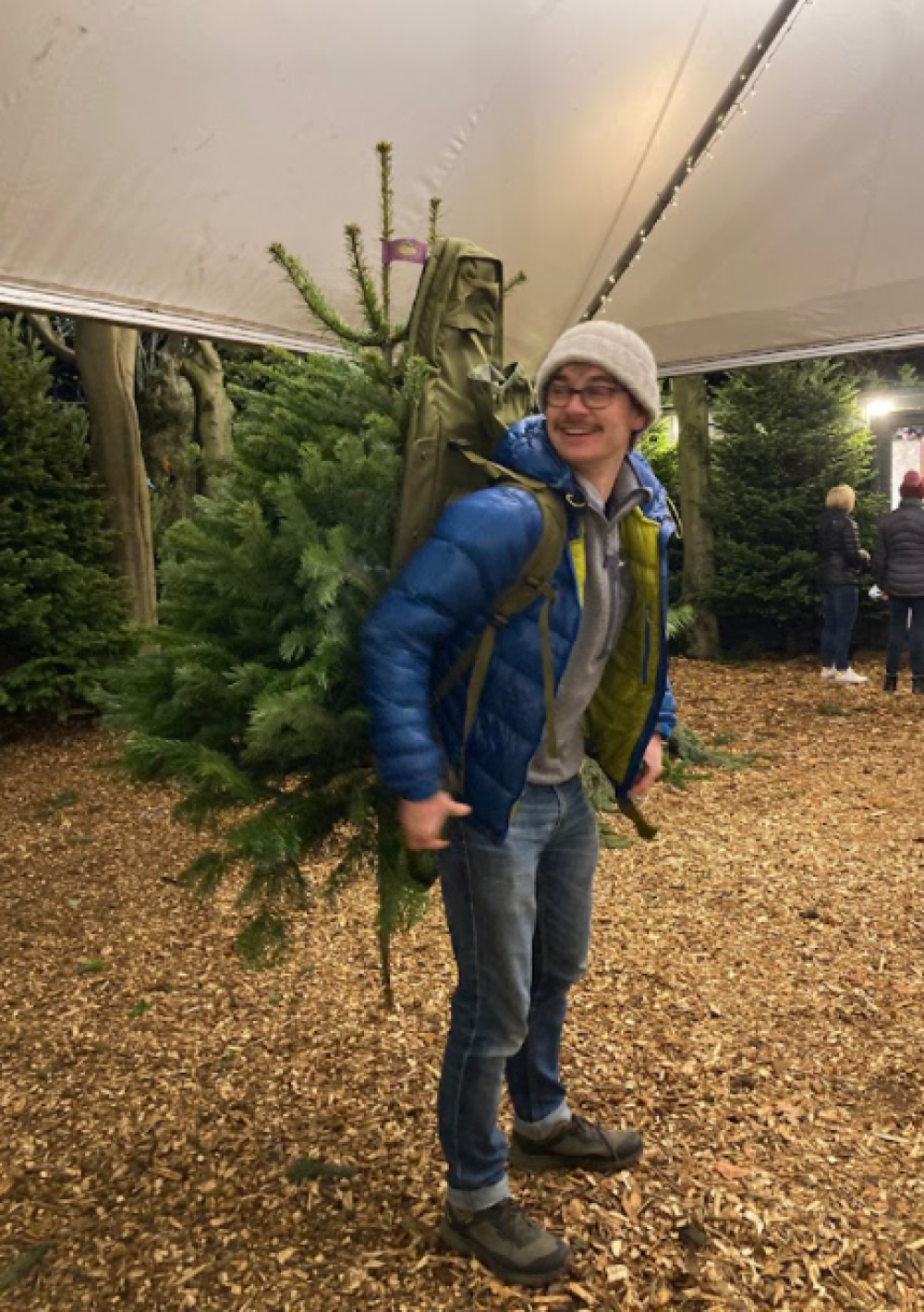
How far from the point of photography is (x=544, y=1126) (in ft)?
8.37

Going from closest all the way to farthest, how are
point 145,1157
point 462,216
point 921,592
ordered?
1. point 145,1157
2. point 462,216
3. point 921,592

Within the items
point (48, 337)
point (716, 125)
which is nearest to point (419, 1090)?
point (716, 125)

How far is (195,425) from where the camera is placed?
30.5 ft

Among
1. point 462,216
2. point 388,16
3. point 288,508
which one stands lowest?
point 288,508

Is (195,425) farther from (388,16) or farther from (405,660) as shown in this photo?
(405,660)

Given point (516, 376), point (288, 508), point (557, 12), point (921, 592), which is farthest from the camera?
point (921, 592)

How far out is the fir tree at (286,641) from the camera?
188 cm

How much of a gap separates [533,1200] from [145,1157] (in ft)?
3.57

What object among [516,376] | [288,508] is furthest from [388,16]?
[288,508]

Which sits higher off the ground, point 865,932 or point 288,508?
point 288,508

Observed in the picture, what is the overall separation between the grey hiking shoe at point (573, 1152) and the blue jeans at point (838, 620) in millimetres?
8167

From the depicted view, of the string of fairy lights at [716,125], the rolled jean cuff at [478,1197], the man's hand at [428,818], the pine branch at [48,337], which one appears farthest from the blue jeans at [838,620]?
the man's hand at [428,818]

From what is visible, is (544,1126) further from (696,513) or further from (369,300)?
(696,513)

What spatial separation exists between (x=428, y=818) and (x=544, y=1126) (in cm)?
123
